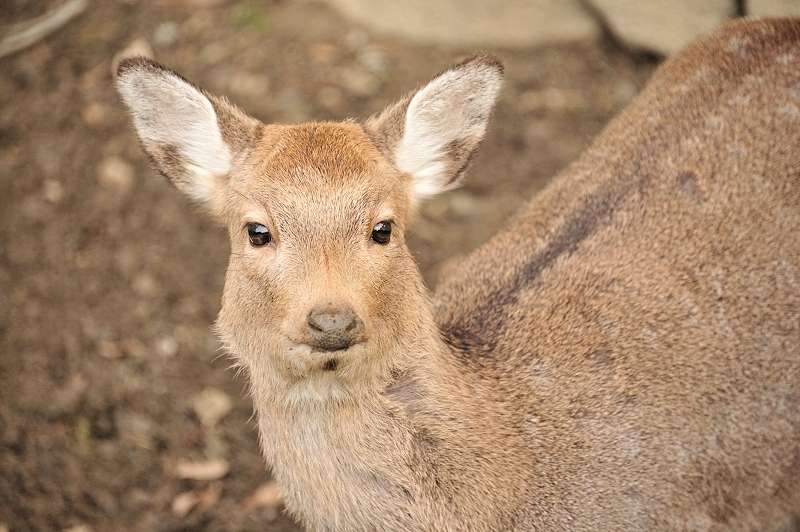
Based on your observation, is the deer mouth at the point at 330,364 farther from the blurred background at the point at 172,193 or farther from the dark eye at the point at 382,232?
the blurred background at the point at 172,193

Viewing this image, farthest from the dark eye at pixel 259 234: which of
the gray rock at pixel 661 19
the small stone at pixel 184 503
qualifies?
the gray rock at pixel 661 19

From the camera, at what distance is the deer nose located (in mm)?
2277

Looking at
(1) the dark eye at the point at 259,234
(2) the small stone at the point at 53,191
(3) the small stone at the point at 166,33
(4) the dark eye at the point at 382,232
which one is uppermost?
(1) the dark eye at the point at 259,234

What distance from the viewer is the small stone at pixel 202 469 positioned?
393 centimetres

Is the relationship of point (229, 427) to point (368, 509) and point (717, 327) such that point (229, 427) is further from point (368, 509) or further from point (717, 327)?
point (717, 327)

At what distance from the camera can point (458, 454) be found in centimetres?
265

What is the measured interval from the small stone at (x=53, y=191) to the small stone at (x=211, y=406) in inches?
66.0

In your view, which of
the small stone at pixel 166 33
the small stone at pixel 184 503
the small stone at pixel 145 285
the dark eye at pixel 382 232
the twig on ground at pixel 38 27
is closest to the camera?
the dark eye at pixel 382 232

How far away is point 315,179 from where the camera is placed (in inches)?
101

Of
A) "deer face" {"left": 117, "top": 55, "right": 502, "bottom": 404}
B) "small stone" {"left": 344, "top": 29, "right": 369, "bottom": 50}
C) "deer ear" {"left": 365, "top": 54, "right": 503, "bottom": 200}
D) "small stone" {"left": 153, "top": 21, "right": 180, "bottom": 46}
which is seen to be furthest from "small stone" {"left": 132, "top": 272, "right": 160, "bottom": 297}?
"small stone" {"left": 344, "top": 29, "right": 369, "bottom": 50}

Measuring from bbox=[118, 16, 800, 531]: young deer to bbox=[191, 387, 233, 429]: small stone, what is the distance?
145 cm

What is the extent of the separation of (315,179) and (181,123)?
733 mm

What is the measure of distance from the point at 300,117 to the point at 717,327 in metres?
3.21

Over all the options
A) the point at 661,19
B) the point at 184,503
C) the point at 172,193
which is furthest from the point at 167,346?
the point at 661,19
